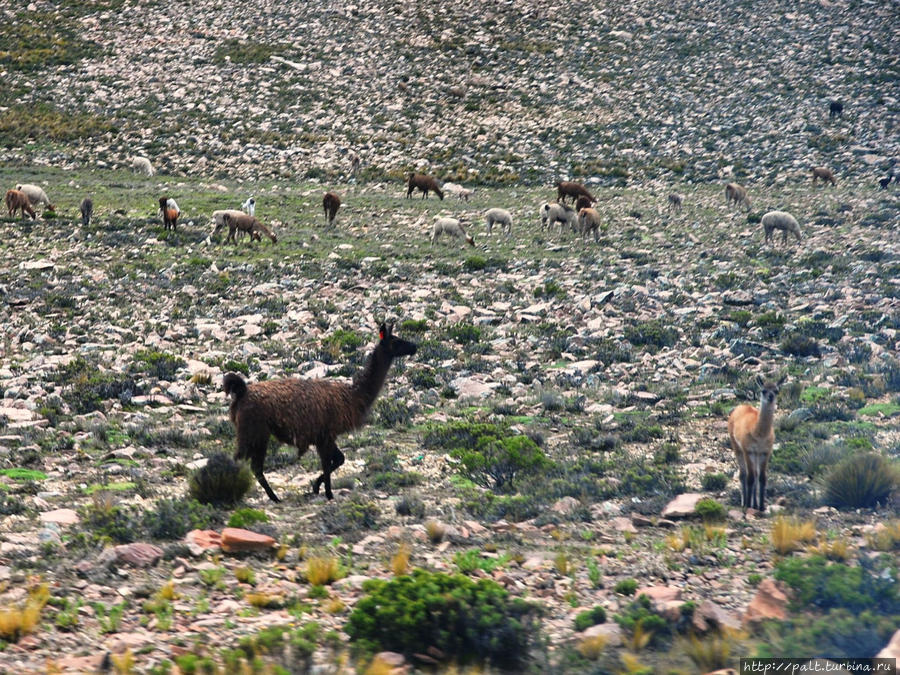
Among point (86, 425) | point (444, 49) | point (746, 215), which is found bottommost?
point (86, 425)

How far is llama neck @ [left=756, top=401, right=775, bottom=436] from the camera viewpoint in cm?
818

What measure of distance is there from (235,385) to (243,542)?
199 cm

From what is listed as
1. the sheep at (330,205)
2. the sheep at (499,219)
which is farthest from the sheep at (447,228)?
the sheep at (330,205)

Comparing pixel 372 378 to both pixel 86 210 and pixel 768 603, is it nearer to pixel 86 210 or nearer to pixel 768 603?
pixel 768 603

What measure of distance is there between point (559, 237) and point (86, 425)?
17749 mm

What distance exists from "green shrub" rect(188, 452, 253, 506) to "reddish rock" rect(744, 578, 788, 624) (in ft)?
15.7

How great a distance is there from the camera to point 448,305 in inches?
707

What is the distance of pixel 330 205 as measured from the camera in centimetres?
2702

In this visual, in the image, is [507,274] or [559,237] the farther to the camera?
[559,237]

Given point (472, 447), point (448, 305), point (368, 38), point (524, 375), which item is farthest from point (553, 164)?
point (472, 447)

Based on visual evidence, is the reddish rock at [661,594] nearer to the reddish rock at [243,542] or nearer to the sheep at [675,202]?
the reddish rock at [243,542]

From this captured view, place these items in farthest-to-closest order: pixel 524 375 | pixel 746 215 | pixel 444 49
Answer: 1. pixel 444 49
2. pixel 746 215
3. pixel 524 375

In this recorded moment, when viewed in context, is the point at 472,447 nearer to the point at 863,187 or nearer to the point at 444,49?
the point at 863,187

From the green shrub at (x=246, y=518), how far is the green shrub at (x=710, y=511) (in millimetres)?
3951
